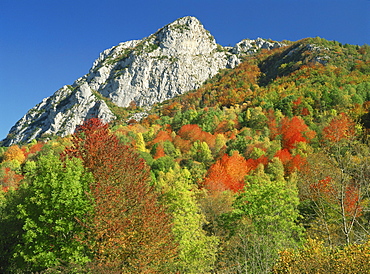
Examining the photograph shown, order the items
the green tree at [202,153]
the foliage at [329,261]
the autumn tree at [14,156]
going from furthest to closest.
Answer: the autumn tree at [14,156] → the green tree at [202,153] → the foliage at [329,261]

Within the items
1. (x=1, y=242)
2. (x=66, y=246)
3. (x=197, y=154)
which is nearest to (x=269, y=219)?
(x=66, y=246)

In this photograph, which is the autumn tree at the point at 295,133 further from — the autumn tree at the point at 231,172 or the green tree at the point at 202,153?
the green tree at the point at 202,153

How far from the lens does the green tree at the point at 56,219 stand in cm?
1559

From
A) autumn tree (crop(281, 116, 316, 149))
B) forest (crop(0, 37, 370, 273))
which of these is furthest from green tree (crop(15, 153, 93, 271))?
autumn tree (crop(281, 116, 316, 149))

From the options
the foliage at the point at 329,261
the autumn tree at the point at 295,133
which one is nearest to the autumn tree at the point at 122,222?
the foliage at the point at 329,261

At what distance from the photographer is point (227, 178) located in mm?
51062

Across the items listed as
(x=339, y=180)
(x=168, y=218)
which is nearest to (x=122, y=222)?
(x=168, y=218)

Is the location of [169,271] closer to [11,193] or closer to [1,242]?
[1,242]

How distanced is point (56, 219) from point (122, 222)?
4.54 meters

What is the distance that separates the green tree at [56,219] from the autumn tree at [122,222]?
0.94 meters

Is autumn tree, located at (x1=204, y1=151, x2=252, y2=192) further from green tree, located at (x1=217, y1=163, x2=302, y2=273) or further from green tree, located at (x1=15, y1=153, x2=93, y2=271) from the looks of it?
green tree, located at (x1=15, y1=153, x2=93, y2=271)

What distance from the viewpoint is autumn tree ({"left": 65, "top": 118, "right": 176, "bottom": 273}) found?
14.2 meters

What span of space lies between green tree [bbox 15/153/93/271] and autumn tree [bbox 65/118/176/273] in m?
0.94

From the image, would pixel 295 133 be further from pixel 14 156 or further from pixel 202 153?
pixel 14 156
